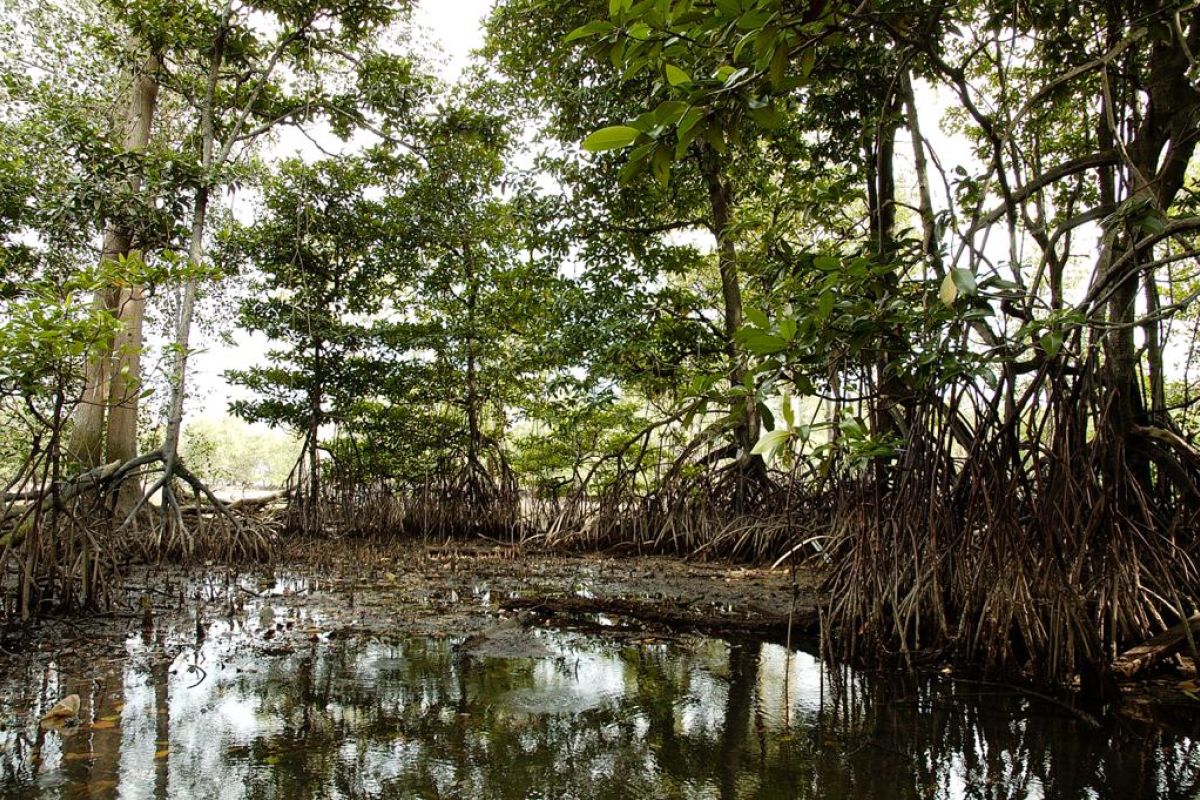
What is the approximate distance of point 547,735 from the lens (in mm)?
2189

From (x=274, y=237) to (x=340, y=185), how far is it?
104cm

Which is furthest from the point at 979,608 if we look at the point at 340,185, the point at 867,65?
the point at 340,185

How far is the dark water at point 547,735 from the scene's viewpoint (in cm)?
184

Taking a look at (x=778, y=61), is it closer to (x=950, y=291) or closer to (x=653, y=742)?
(x=950, y=291)

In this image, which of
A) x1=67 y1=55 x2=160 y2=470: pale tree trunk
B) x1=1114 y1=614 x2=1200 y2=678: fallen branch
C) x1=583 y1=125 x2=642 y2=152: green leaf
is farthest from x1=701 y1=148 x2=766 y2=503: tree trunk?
x1=67 y1=55 x2=160 y2=470: pale tree trunk

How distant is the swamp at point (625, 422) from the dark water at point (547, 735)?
18mm

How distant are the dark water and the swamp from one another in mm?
18

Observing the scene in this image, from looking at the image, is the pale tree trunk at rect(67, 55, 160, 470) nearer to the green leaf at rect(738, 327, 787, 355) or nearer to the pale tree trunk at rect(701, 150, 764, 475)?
the pale tree trunk at rect(701, 150, 764, 475)

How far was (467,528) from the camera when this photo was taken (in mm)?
8273

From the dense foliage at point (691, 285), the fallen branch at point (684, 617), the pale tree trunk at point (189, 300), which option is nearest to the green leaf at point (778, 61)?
the dense foliage at point (691, 285)

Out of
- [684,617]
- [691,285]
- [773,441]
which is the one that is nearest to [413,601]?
[684,617]

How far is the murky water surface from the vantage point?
6.03ft

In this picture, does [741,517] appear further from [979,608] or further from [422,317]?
[422,317]

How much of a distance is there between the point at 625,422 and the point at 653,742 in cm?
679
